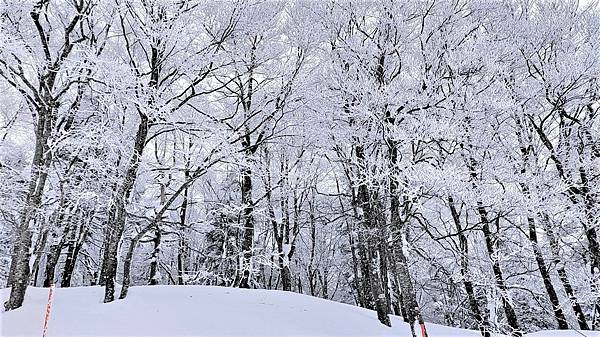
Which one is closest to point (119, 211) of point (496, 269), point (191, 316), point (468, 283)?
point (191, 316)

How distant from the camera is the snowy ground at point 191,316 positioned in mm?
5113

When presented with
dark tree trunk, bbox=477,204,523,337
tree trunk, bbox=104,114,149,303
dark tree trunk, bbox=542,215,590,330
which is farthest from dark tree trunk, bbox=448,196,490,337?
tree trunk, bbox=104,114,149,303

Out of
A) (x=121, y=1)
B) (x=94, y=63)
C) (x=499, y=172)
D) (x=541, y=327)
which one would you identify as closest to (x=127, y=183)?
(x=94, y=63)

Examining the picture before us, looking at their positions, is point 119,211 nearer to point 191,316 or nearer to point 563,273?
point 191,316

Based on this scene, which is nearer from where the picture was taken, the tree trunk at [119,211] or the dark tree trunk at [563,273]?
the tree trunk at [119,211]

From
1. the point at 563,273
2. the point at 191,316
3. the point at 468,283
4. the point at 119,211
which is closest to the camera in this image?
the point at 191,316

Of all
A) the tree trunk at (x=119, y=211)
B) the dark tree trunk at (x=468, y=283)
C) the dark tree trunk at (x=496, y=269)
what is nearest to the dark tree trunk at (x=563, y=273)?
the dark tree trunk at (x=496, y=269)

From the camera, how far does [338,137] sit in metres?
7.93

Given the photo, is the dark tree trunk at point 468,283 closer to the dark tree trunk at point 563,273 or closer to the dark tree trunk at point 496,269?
the dark tree trunk at point 496,269

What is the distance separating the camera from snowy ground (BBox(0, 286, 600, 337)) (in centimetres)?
511

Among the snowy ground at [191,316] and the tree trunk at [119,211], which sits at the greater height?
the tree trunk at [119,211]

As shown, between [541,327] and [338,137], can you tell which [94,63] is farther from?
[541,327]

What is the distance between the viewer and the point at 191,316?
5859mm

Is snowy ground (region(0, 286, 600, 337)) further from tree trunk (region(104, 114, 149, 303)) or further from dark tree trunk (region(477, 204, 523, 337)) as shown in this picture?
dark tree trunk (region(477, 204, 523, 337))
